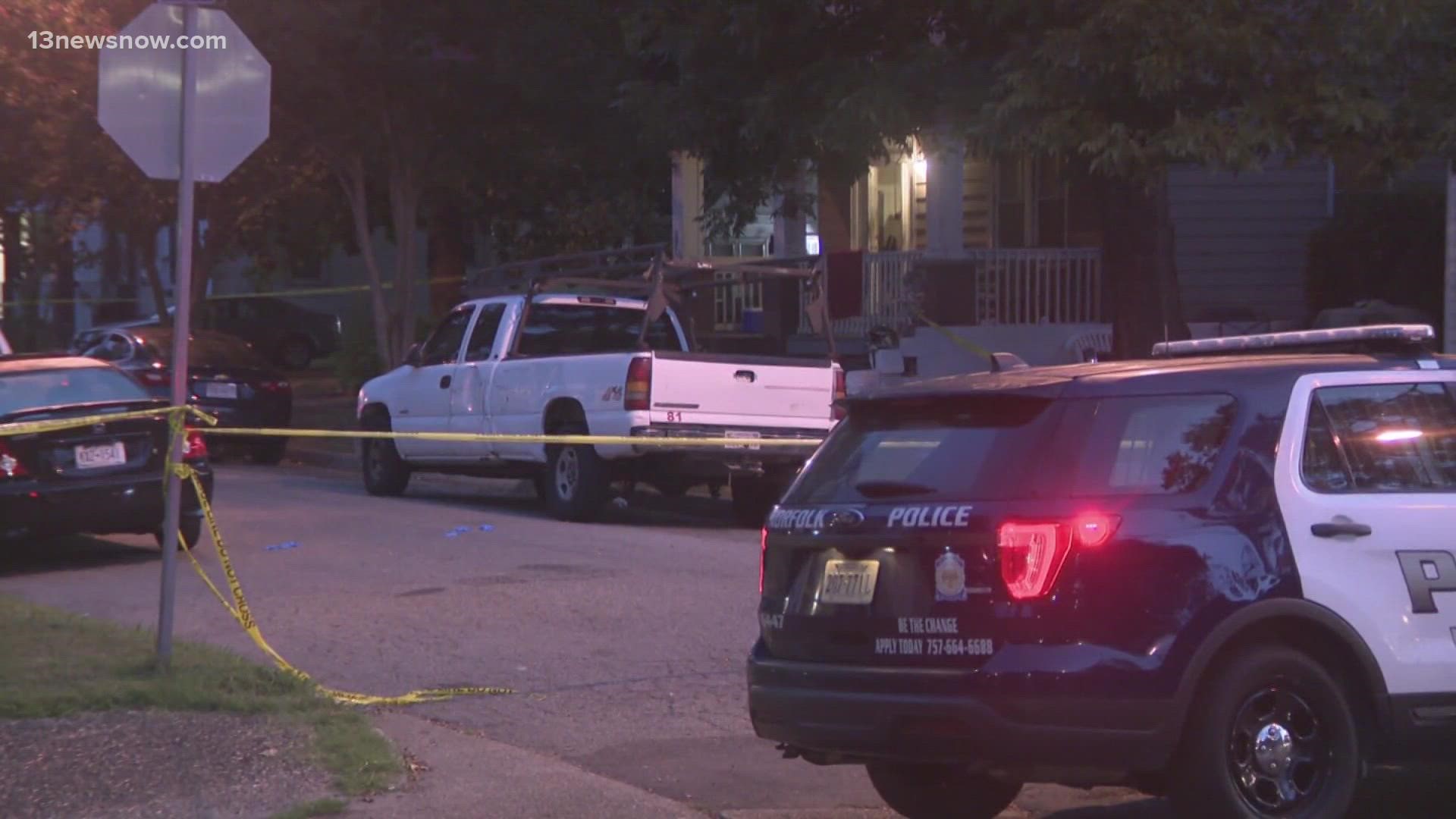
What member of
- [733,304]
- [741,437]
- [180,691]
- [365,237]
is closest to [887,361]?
[733,304]

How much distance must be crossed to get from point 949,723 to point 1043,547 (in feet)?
2.02

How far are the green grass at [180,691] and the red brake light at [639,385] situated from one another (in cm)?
533

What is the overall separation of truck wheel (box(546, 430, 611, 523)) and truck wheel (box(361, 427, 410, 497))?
284 centimetres

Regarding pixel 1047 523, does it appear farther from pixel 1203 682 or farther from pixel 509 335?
pixel 509 335

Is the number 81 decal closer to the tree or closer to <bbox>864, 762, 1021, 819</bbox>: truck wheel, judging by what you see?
<bbox>864, 762, 1021, 819</bbox>: truck wheel

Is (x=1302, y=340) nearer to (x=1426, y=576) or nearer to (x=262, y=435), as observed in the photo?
(x=1426, y=576)

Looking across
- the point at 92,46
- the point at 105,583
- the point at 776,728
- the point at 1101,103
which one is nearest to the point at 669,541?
the point at 105,583

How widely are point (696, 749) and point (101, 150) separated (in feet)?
60.6

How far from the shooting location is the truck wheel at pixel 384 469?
17453mm

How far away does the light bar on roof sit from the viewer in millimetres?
6316

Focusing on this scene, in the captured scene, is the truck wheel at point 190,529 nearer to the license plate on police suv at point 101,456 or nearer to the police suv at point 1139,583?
the license plate on police suv at point 101,456

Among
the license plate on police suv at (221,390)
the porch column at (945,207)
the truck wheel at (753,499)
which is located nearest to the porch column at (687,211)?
the porch column at (945,207)

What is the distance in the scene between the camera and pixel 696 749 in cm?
764

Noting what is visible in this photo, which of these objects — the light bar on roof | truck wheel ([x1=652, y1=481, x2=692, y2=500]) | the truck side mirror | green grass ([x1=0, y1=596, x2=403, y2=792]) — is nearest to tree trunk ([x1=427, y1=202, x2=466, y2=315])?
the truck side mirror
